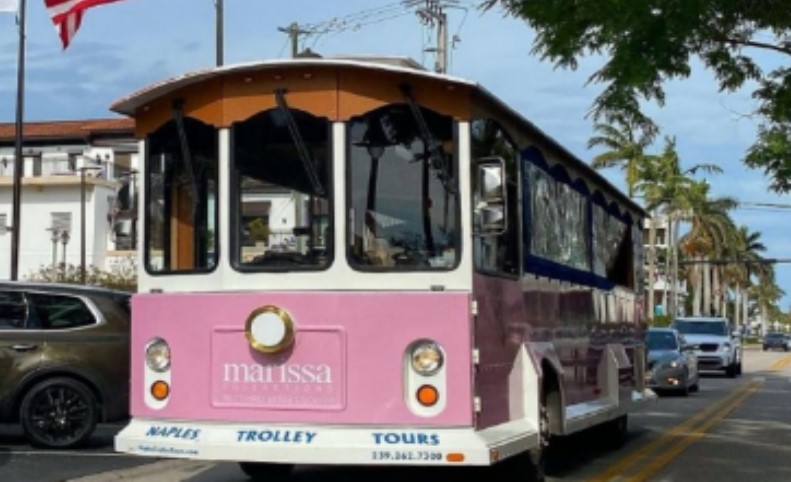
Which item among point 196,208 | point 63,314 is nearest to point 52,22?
point 63,314

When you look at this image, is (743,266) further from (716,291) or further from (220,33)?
(220,33)

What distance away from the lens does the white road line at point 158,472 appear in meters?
10.8

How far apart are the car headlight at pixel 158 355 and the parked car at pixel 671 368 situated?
678 inches

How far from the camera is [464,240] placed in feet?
26.8

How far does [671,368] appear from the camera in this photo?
992 inches

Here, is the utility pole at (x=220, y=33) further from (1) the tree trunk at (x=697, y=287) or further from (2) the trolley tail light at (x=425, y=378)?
(1) the tree trunk at (x=697, y=287)

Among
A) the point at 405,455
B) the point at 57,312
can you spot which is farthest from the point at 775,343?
the point at 405,455

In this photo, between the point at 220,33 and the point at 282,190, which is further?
the point at 220,33

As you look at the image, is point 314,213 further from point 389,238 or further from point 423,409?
point 423,409

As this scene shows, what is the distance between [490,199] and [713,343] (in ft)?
97.3

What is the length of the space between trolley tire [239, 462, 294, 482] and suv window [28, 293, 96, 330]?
326cm

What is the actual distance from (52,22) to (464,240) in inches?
369

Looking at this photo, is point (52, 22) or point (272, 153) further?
point (52, 22)

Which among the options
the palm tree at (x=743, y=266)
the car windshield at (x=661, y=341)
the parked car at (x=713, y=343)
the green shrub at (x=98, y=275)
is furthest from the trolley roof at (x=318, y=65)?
the palm tree at (x=743, y=266)
